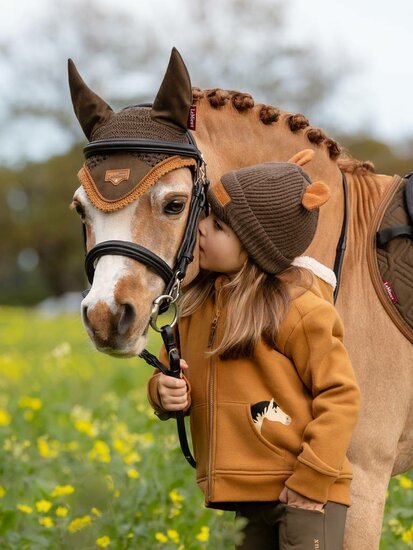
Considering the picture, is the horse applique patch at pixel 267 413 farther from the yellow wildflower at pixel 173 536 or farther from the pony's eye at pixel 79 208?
the yellow wildflower at pixel 173 536

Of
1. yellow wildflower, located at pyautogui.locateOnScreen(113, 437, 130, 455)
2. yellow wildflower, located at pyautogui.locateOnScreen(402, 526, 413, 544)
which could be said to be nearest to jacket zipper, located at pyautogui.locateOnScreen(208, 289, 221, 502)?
yellow wildflower, located at pyautogui.locateOnScreen(402, 526, 413, 544)

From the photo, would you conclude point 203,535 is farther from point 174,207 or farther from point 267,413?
point 174,207

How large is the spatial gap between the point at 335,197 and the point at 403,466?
1.11m

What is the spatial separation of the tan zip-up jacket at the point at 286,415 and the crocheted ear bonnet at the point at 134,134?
22.2 inches

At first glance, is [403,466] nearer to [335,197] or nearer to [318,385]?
[318,385]

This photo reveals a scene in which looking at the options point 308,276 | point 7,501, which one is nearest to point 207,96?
point 308,276

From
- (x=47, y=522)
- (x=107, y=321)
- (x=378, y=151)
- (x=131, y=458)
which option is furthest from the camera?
(x=378, y=151)

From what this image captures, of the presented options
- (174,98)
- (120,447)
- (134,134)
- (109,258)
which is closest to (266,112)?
(174,98)

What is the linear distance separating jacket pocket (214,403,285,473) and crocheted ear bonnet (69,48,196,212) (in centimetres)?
80

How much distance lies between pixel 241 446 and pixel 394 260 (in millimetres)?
947

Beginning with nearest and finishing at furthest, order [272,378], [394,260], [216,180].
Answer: [272,378]
[216,180]
[394,260]

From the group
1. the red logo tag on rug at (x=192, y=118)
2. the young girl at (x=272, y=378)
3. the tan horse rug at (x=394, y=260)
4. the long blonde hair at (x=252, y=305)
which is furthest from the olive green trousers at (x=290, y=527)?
the red logo tag on rug at (x=192, y=118)

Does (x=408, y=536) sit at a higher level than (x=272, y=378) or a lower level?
lower

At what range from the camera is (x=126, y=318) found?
2713 millimetres
